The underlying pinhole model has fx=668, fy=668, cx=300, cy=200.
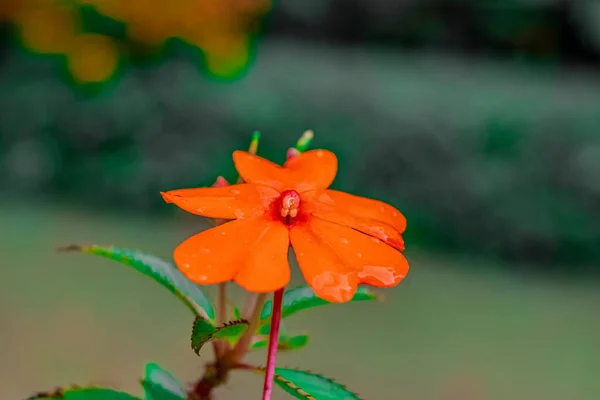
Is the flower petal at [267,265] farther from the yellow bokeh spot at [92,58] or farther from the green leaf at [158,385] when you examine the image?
the yellow bokeh spot at [92,58]

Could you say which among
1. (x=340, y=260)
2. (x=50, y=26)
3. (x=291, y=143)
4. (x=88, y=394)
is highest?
(x=50, y=26)

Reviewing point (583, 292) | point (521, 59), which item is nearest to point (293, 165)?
point (583, 292)

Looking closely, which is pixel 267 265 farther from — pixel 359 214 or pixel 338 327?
pixel 338 327

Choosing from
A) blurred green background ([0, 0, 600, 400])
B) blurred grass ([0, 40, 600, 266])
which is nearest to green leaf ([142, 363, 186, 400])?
blurred green background ([0, 0, 600, 400])

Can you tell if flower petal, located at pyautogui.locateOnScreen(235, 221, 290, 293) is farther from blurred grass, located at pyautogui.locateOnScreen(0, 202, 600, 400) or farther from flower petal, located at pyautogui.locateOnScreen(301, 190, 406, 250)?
blurred grass, located at pyautogui.locateOnScreen(0, 202, 600, 400)

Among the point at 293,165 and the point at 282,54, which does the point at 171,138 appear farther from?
the point at 293,165

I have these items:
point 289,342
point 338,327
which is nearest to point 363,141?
point 338,327
